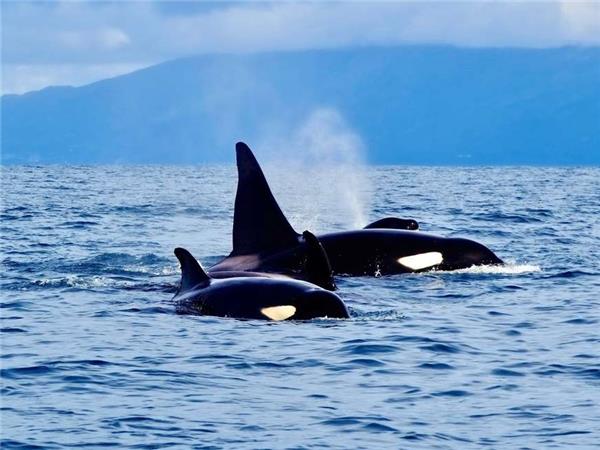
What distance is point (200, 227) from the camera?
32.8 m

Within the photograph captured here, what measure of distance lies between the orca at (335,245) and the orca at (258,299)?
229 centimetres

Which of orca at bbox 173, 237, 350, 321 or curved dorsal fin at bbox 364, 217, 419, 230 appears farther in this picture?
curved dorsal fin at bbox 364, 217, 419, 230

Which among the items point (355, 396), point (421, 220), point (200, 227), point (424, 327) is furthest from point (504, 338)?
point (421, 220)

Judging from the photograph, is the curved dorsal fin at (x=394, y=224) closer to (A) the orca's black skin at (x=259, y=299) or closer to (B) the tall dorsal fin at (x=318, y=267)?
(B) the tall dorsal fin at (x=318, y=267)

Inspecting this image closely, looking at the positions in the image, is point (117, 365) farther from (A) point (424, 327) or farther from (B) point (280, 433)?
(A) point (424, 327)

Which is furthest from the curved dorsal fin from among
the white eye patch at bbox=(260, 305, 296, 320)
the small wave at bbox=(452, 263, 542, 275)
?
the white eye patch at bbox=(260, 305, 296, 320)

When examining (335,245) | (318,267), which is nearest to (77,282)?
(335,245)

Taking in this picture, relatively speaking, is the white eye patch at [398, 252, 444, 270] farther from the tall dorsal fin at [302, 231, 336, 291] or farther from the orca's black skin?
the orca's black skin

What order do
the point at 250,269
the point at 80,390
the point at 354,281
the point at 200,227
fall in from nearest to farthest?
the point at 80,390, the point at 250,269, the point at 354,281, the point at 200,227

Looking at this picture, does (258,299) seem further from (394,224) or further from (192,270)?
(394,224)

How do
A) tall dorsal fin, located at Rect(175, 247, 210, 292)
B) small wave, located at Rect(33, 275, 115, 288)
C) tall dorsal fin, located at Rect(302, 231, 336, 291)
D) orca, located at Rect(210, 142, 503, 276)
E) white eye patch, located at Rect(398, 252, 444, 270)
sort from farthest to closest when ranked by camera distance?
white eye patch, located at Rect(398, 252, 444, 270)
small wave, located at Rect(33, 275, 115, 288)
orca, located at Rect(210, 142, 503, 276)
tall dorsal fin, located at Rect(302, 231, 336, 291)
tall dorsal fin, located at Rect(175, 247, 210, 292)

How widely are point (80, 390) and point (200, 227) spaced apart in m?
21.4

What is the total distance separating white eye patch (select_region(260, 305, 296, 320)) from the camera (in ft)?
49.3

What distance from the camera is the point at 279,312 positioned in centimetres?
1507
